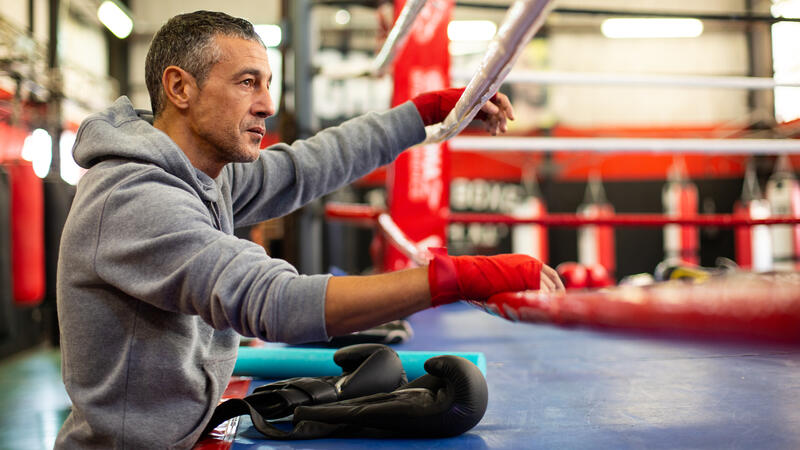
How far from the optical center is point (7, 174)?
340cm

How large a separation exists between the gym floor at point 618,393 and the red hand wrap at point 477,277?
78 millimetres

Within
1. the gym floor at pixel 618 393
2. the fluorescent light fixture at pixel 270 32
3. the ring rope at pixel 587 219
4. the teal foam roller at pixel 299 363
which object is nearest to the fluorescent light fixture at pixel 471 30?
the fluorescent light fixture at pixel 270 32

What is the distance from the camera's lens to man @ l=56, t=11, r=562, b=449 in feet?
2.27

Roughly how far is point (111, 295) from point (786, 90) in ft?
23.4

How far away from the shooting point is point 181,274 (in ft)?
2.35

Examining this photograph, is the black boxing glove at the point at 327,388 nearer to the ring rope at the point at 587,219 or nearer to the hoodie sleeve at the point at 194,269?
the hoodie sleeve at the point at 194,269

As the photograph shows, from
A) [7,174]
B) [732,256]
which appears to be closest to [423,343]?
[7,174]

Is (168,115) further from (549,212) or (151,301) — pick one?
(549,212)

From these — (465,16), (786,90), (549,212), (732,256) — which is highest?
(465,16)

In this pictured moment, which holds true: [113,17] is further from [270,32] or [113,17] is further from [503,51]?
[503,51]

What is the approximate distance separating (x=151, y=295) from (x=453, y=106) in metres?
0.69

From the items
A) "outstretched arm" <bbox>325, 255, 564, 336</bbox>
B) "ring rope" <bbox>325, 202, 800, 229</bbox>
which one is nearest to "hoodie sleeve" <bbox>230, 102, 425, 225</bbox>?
"outstretched arm" <bbox>325, 255, 564, 336</bbox>

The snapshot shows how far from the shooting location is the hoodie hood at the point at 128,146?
→ 82 centimetres

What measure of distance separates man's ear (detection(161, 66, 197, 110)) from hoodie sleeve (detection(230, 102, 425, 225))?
0.87ft
